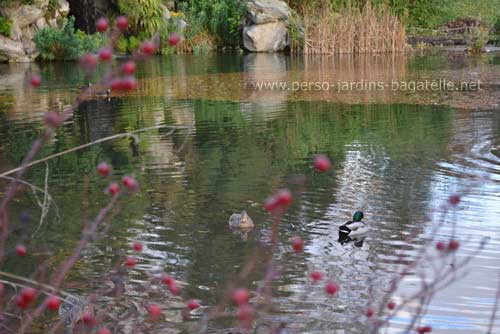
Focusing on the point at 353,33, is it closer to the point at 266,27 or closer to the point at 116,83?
the point at 266,27

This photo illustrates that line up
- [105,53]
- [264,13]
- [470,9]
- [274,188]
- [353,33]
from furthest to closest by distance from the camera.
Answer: [470,9] → [264,13] → [353,33] → [274,188] → [105,53]

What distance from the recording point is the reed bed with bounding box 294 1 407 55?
26.8 meters

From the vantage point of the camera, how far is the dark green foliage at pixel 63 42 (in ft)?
83.7

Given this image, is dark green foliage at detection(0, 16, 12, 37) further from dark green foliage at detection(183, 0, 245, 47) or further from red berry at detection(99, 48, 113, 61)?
red berry at detection(99, 48, 113, 61)

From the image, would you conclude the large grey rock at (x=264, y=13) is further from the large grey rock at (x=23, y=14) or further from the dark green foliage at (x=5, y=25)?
the dark green foliage at (x=5, y=25)

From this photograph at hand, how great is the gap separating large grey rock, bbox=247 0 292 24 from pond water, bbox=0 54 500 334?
41.1 ft

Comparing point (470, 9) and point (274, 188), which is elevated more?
point (470, 9)

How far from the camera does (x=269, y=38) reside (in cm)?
2958

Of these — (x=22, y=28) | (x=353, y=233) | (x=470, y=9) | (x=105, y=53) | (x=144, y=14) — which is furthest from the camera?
(x=470, y=9)

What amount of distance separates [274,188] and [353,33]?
1876 centimetres

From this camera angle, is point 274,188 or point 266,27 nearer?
point 274,188

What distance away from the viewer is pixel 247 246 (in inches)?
271

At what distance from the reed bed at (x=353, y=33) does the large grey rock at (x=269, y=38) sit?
5.55ft

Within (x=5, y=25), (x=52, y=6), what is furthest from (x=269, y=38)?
(x=5, y=25)
